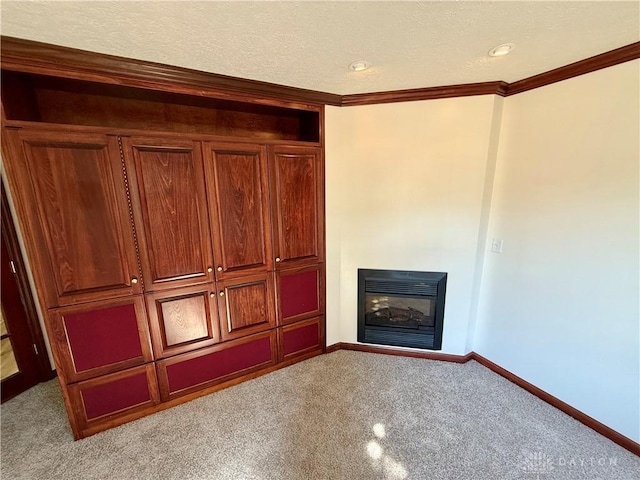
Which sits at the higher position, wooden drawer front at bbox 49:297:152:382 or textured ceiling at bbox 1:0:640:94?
textured ceiling at bbox 1:0:640:94

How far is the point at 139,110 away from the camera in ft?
6.30

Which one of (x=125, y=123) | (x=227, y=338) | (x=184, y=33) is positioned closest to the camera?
(x=184, y=33)

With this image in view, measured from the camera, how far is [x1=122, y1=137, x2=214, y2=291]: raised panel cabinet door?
5.74 ft

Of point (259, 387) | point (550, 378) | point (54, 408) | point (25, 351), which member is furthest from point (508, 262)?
point (25, 351)

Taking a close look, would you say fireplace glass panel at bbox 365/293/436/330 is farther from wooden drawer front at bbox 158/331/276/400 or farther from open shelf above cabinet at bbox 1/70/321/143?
open shelf above cabinet at bbox 1/70/321/143

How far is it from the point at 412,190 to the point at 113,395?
102 inches

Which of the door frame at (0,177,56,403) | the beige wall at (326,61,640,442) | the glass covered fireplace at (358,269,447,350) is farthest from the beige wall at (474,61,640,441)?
the door frame at (0,177,56,403)

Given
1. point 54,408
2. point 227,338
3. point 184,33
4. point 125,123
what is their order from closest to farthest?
point 184,33
point 125,123
point 54,408
point 227,338

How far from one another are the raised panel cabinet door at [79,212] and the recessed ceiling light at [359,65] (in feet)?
4.77

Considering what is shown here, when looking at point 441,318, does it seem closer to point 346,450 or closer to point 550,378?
point 550,378

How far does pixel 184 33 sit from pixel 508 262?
8.45ft

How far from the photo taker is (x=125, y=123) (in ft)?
6.23

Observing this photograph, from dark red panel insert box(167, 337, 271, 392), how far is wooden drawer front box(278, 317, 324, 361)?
145mm

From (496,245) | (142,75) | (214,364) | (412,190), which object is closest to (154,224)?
(142,75)
